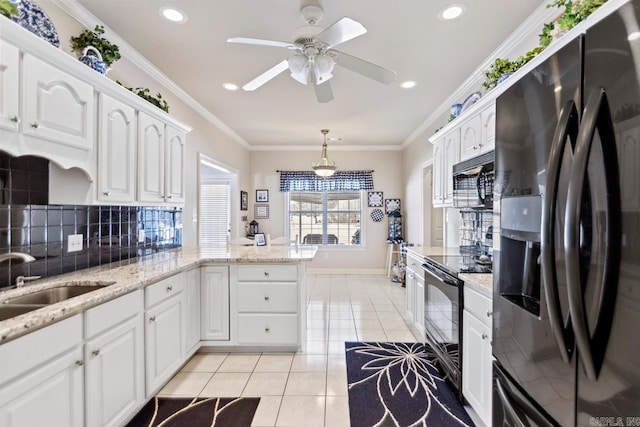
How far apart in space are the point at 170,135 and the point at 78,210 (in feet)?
3.35

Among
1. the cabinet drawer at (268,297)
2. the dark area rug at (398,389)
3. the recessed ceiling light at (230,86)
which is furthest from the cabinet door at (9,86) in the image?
the dark area rug at (398,389)

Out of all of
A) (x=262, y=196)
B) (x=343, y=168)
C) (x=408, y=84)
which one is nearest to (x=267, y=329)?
(x=408, y=84)

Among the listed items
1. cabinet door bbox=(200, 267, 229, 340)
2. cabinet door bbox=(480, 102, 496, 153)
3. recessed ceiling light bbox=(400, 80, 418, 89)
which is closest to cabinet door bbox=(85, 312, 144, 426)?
cabinet door bbox=(200, 267, 229, 340)

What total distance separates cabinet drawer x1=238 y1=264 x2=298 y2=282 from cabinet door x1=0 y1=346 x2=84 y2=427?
144 centimetres

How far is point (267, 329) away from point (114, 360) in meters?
1.35

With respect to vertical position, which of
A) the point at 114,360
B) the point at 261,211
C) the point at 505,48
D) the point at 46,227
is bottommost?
the point at 114,360

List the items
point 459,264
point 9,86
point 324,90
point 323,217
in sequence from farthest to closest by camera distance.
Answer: point 323,217 → point 324,90 → point 459,264 → point 9,86

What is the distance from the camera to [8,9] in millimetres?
1456

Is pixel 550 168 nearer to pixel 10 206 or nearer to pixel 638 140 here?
pixel 638 140

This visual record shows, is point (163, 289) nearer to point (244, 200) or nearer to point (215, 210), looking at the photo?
point (215, 210)

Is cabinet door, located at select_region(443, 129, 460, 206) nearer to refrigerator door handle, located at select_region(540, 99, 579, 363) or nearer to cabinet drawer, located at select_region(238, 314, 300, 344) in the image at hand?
cabinet drawer, located at select_region(238, 314, 300, 344)

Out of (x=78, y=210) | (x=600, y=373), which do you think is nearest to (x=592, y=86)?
(x=600, y=373)

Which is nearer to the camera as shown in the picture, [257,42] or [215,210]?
[257,42]

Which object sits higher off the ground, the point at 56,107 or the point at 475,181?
the point at 56,107
